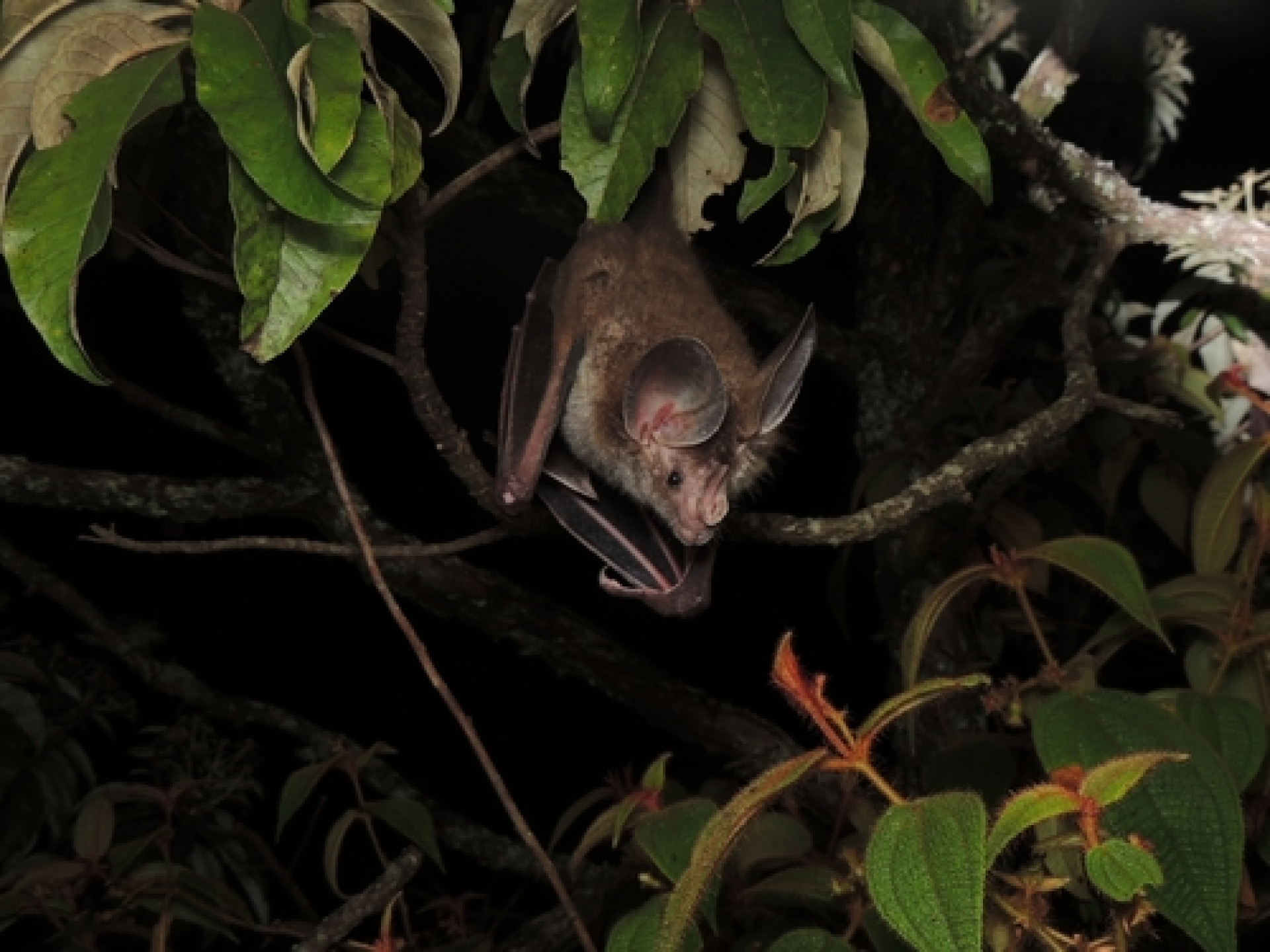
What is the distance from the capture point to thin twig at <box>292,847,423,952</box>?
179 centimetres

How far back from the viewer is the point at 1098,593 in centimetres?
345

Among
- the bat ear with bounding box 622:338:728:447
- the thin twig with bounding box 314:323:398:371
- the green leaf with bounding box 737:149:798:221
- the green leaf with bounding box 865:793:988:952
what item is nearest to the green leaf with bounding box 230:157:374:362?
the green leaf with bounding box 737:149:798:221

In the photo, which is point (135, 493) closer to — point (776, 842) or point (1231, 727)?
point (776, 842)

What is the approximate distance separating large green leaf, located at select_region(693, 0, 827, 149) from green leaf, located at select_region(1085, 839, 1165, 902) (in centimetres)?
68

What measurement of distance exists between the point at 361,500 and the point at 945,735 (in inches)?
54.1

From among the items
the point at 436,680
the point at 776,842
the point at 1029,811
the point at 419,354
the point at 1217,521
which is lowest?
the point at 776,842

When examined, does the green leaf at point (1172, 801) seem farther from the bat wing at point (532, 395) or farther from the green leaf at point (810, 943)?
the bat wing at point (532, 395)

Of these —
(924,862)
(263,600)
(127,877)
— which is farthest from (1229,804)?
(263,600)

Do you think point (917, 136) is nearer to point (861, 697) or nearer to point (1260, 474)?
point (1260, 474)

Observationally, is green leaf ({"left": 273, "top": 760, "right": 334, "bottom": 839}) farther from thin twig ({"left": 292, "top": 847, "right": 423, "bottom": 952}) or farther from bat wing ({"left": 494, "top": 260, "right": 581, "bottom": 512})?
bat wing ({"left": 494, "top": 260, "right": 581, "bottom": 512})

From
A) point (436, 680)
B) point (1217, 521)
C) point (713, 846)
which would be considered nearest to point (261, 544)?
point (436, 680)

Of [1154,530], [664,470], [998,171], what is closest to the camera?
[664,470]

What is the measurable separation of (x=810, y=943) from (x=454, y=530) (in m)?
2.62

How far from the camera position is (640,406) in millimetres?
2170
